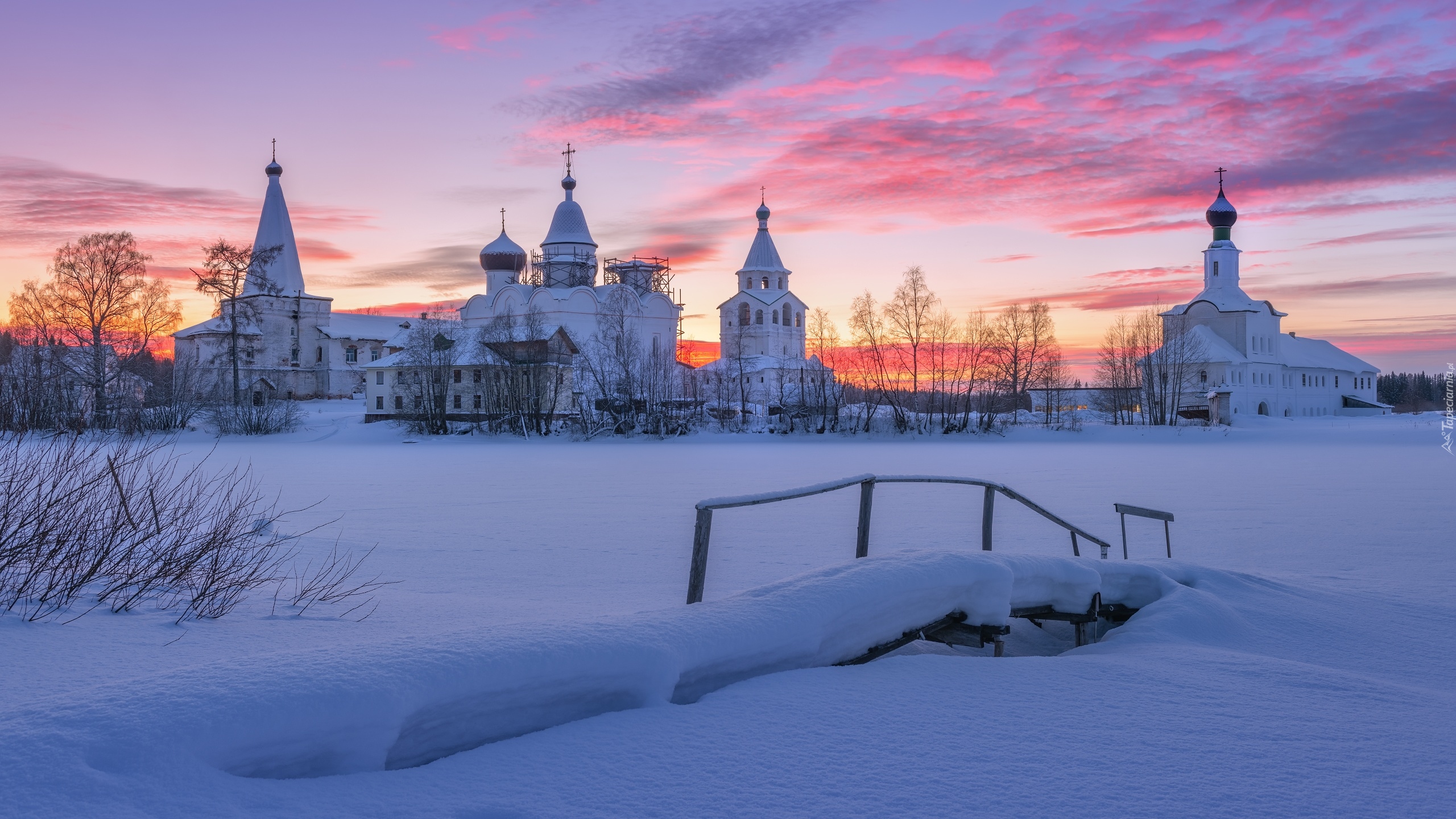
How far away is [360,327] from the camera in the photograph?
73875mm

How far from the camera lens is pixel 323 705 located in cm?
348

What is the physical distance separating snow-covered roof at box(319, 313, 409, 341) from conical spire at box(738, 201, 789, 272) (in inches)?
999

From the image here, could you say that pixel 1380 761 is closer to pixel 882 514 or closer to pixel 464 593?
pixel 464 593

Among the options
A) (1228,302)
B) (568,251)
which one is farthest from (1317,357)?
(568,251)

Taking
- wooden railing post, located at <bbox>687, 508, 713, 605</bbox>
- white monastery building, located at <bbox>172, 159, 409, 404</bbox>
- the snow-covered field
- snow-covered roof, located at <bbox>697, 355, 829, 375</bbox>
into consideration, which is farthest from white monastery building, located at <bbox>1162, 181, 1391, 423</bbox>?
wooden railing post, located at <bbox>687, 508, 713, 605</bbox>

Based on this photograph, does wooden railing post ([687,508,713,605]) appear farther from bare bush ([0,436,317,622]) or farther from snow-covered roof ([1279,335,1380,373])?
snow-covered roof ([1279,335,1380,373])

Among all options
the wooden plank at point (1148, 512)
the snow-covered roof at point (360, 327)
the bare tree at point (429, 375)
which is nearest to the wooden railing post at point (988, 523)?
the wooden plank at point (1148, 512)

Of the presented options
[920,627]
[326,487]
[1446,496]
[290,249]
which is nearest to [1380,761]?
[920,627]

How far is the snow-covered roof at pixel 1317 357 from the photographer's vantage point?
76.9 meters

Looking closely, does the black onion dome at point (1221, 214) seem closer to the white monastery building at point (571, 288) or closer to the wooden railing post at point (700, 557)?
the white monastery building at point (571, 288)

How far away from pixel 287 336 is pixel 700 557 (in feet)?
226

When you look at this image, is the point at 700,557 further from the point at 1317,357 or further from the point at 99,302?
the point at 1317,357

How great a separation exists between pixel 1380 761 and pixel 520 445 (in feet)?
123

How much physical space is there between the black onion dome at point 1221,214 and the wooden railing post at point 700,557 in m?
78.3
